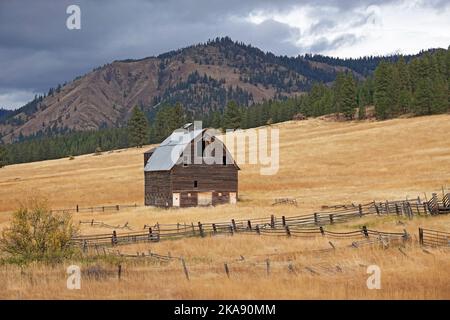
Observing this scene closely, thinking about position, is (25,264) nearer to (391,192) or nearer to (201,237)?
(201,237)

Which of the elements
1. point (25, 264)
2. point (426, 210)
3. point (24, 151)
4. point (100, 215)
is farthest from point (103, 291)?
point (24, 151)

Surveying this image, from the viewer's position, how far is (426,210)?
38.0 meters

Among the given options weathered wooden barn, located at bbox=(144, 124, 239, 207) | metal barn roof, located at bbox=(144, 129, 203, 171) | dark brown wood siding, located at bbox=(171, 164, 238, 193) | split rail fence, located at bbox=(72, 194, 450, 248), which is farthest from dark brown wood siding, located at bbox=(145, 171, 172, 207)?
split rail fence, located at bbox=(72, 194, 450, 248)

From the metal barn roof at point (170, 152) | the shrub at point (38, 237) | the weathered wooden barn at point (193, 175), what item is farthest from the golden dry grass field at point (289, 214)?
the metal barn roof at point (170, 152)

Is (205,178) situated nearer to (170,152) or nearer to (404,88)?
(170,152)

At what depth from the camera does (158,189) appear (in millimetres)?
58750

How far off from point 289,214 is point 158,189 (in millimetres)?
20442

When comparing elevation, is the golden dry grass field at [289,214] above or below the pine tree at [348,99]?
below

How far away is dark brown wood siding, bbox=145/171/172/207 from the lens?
57.2 metres

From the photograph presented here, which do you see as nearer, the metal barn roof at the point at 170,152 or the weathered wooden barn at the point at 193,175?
the weathered wooden barn at the point at 193,175

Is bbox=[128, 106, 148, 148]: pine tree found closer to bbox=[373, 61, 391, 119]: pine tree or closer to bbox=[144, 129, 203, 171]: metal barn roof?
bbox=[373, 61, 391, 119]: pine tree

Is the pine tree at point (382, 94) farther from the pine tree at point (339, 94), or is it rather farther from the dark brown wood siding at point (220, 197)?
the dark brown wood siding at point (220, 197)

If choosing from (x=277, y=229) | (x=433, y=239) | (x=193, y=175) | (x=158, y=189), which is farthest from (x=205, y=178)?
(x=433, y=239)

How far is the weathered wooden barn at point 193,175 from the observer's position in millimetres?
57031
